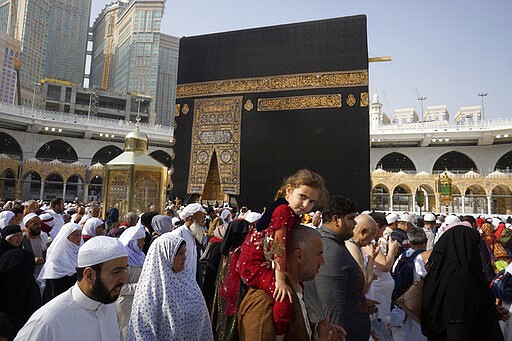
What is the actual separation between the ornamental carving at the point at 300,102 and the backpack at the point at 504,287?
838 cm

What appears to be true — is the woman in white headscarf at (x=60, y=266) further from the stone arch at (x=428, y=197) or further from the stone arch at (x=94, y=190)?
the stone arch at (x=94, y=190)

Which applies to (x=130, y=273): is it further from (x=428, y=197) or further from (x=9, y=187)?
(x=9, y=187)

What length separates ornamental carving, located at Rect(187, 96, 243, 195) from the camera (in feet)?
34.0

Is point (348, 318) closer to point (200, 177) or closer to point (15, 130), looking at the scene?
point (200, 177)

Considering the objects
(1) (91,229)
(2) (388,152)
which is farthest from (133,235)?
(2) (388,152)

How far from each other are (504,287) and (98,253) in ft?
4.99

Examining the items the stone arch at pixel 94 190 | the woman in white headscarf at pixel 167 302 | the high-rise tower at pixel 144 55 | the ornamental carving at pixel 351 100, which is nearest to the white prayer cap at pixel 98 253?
the woman in white headscarf at pixel 167 302

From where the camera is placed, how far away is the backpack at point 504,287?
138 cm

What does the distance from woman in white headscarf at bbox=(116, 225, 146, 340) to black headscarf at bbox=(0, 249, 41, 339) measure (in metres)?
0.43

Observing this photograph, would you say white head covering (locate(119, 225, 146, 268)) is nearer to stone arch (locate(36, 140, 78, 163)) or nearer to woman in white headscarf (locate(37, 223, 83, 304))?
woman in white headscarf (locate(37, 223, 83, 304))

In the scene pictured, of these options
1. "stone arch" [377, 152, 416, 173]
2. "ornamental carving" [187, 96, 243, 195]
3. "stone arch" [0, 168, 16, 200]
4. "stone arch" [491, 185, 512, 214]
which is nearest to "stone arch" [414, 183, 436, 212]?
"stone arch" [491, 185, 512, 214]

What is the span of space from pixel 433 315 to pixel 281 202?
0.72 meters

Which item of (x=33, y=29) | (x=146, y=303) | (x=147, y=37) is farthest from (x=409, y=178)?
(x=33, y=29)

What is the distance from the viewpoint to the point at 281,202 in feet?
3.29
